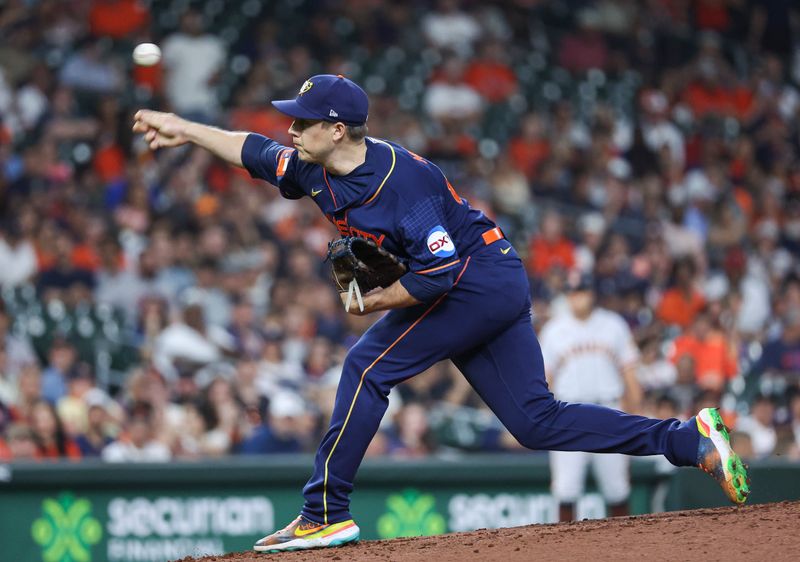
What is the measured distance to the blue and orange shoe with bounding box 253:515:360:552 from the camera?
4.82 m

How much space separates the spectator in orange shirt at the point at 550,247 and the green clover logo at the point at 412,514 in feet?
13.0

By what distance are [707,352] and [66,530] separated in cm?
513

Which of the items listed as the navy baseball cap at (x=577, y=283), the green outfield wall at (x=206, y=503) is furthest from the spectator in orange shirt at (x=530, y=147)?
the green outfield wall at (x=206, y=503)

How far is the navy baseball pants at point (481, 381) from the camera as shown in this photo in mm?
4734

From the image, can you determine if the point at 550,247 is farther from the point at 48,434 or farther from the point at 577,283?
the point at 48,434

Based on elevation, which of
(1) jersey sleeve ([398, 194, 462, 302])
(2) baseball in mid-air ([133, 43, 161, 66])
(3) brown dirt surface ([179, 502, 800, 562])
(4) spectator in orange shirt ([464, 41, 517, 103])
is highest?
(4) spectator in orange shirt ([464, 41, 517, 103])

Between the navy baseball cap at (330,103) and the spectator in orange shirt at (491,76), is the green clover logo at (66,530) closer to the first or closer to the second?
the navy baseball cap at (330,103)

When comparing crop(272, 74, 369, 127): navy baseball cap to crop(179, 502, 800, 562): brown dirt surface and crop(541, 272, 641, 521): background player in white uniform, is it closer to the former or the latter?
crop(179, 502, 800, 562): brown dirt surface

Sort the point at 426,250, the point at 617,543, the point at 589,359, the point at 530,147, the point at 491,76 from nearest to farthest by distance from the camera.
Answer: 1. the point at 426,250
2. the point at 617,543
3. the point at 589,359
4. the point at 530,147
5. the point at 491,76

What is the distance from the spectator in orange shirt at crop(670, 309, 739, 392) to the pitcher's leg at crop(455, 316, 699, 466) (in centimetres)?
537

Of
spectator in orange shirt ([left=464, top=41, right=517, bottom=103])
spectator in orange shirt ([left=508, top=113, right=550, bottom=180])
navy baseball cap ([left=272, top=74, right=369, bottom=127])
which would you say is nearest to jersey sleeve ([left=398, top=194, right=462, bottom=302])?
navy baseball cap ([left=272, top=74, right=369, bottom=127])

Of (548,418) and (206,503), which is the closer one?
(548,418)

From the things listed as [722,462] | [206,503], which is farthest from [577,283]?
[722,462]

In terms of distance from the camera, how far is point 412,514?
7961mm
